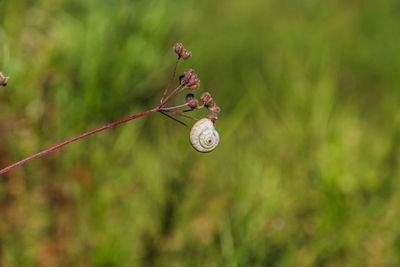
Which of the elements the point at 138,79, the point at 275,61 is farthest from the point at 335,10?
the point at 138,79

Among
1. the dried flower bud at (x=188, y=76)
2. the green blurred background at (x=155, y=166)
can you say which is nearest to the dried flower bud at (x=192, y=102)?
the dried flower bud at (x=188, y=76)

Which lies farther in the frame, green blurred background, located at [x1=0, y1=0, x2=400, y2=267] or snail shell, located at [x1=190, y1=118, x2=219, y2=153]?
green blurred background, located at [x1=0, y1=0, x2=400, y2=267]

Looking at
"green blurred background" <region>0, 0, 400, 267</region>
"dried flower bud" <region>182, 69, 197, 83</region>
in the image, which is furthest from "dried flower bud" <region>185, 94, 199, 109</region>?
"green blurred background" <region>0, 0, 400, 267</region>

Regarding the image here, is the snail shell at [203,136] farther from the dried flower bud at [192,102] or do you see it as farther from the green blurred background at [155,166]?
the green blurred background at [155,166]

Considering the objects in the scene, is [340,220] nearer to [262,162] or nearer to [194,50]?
[262,162]

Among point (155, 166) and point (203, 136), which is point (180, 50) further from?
point (155, 166)

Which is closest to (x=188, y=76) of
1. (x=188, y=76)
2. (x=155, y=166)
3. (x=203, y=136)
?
(x=188, y=76)

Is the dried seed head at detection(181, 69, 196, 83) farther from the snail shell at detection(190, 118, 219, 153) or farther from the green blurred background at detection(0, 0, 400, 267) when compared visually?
the green blurred background at detection(0, 0, 400, 267)
